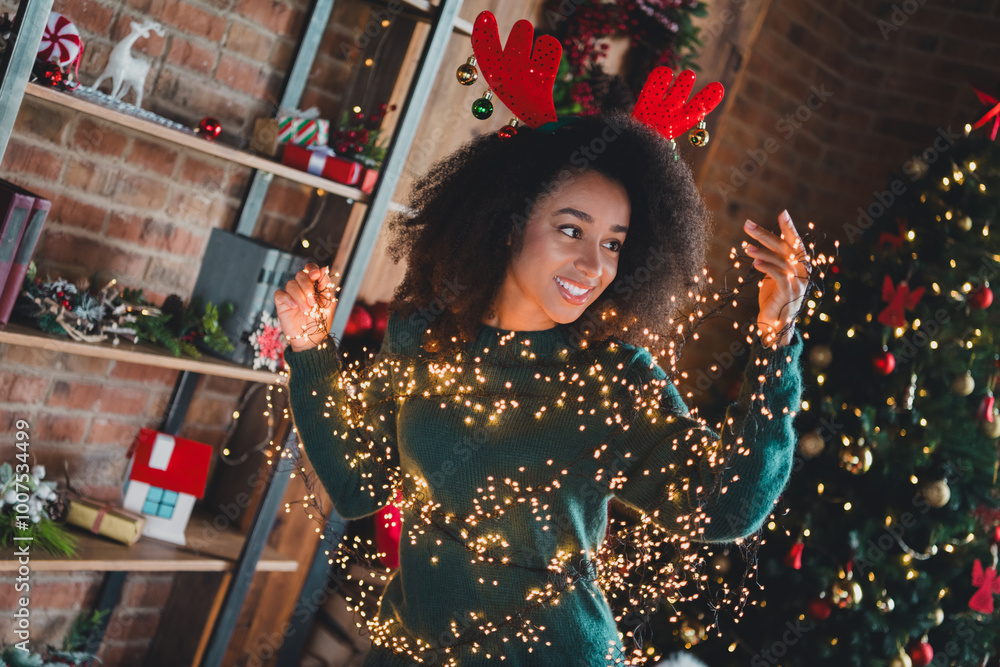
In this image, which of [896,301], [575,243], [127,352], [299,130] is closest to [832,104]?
[896,301]

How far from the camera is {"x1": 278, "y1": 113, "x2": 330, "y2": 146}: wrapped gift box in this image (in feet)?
6.70

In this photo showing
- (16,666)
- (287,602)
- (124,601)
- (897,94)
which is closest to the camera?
(16,666)

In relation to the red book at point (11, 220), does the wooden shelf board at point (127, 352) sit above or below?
below

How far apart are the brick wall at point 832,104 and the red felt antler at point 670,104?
4.86ft

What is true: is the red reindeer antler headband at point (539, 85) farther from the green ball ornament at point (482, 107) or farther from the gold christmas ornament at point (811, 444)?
the gold christmas ornament at point (811, 444)

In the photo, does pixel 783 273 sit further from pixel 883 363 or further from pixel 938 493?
pixel 938 493

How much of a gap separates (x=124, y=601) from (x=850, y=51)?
10.1 feet

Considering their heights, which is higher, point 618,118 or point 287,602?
point 618,118

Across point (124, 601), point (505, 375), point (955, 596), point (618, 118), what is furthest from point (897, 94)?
point (124, 601)

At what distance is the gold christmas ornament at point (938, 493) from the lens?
2.14 metres

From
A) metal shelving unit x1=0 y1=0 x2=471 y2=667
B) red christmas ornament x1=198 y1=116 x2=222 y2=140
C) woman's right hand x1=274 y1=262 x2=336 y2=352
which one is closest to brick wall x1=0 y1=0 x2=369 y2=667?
metal shelving unit x1=0 y1=0 x2=471 y2=667

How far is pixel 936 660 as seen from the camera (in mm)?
2281

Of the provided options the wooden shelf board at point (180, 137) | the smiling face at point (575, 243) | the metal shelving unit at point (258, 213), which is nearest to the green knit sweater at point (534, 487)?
the smiling face at point (575, 243)

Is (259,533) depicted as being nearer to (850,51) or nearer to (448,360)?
(448,360)
